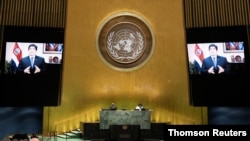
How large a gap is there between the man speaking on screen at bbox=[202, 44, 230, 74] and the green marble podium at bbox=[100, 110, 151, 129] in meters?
2.40

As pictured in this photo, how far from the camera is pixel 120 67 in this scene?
358 inches

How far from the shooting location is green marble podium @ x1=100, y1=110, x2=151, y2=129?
7664 mm

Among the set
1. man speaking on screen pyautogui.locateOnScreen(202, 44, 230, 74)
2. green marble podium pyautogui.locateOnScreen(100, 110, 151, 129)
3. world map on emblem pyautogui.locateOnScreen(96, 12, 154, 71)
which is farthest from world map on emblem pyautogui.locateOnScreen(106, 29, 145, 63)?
man speaking on screen pyautogui.locateOnScreen(202, 44, 230, 74)

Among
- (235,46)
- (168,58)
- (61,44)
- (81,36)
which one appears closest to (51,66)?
(61,44)

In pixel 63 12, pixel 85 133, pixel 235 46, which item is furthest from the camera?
pixel 63 12

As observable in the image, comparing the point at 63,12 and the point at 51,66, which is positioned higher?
the point at 63,12

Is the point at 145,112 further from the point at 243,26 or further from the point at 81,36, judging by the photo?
the point at 243,26

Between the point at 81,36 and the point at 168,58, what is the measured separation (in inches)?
120

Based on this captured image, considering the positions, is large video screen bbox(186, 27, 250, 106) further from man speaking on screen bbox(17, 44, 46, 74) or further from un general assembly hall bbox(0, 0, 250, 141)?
man speaking on screen bbox(17, 44, 46, 74)

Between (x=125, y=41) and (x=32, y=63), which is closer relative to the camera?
(x=32, y=63)

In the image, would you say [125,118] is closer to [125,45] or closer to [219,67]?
[125,45]

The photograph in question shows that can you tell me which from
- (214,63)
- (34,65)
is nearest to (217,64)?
(214,63)

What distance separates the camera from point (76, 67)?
8883 mm

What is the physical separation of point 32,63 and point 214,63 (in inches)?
223
